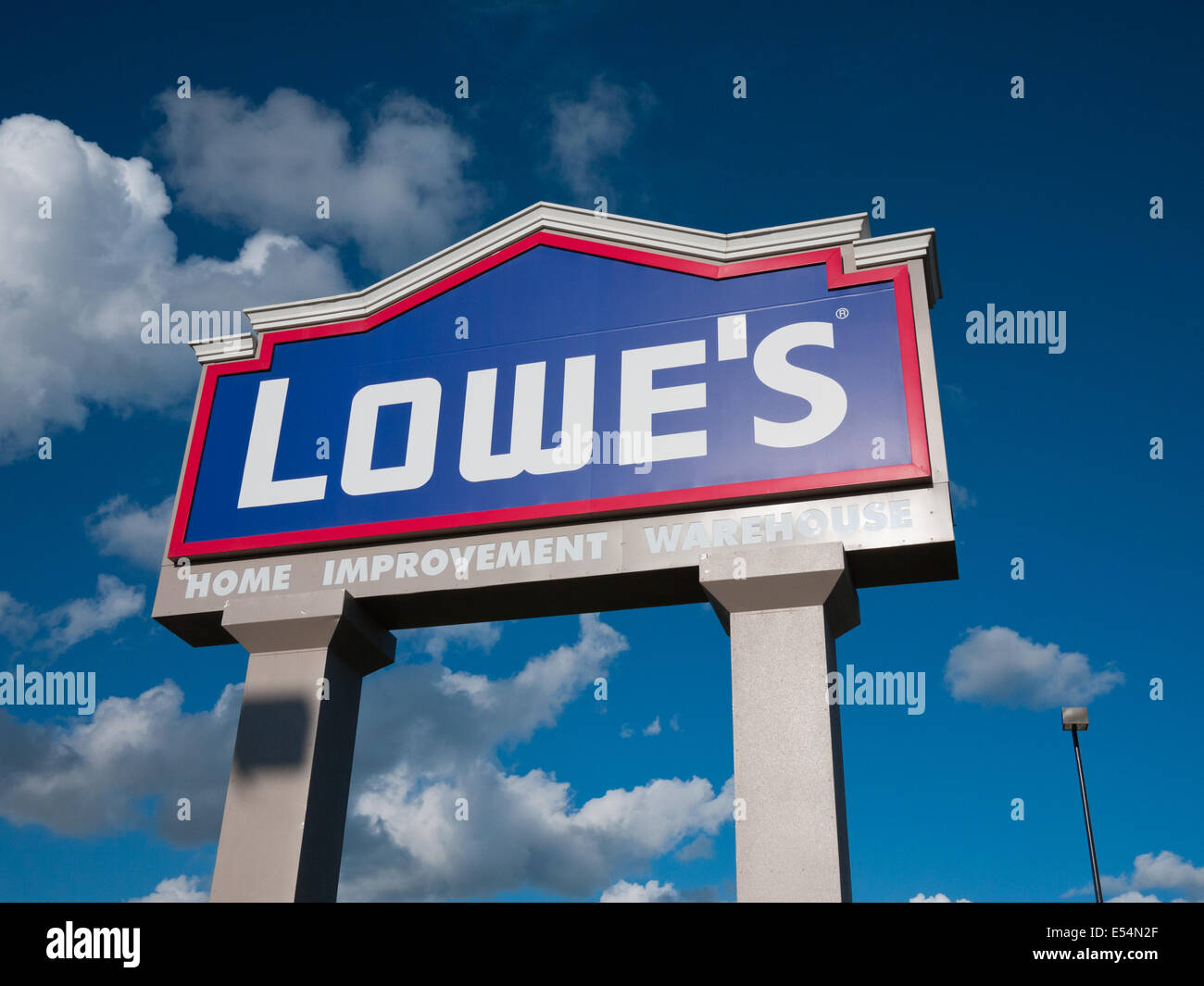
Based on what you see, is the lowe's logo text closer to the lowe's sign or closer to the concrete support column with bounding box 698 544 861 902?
the lowe's sign

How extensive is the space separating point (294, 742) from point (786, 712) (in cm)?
472

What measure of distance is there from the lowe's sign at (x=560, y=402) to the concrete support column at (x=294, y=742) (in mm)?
945

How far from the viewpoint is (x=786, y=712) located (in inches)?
343

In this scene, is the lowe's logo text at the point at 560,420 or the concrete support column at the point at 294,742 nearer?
the concrete support column at the point at 294,742

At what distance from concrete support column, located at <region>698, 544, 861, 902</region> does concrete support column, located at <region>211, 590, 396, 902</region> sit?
153 inches

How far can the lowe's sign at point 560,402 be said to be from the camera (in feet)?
32.8

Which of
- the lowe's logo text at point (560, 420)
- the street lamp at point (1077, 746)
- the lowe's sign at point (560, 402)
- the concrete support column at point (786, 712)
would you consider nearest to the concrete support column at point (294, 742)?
the lowe's sign at point (560, 402)

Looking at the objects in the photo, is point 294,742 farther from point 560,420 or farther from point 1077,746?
point 1077,746

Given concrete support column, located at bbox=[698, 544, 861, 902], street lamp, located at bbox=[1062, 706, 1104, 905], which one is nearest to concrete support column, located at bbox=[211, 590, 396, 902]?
concrete support column, located at bbox=[698, 544, 861, 902]

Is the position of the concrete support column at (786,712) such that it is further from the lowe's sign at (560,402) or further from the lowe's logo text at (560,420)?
the lowe's logo text at (560,420)

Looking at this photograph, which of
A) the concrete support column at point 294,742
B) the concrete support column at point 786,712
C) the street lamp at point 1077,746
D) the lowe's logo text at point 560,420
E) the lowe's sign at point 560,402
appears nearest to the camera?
the concrete support column at point 786,712

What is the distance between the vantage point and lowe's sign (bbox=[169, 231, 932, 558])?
394 inches
